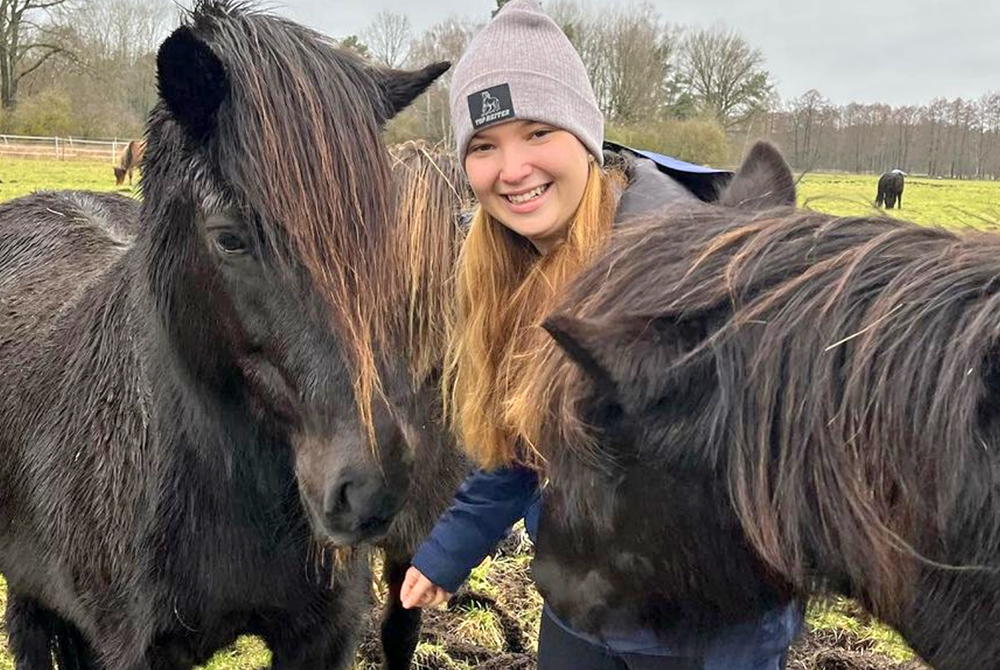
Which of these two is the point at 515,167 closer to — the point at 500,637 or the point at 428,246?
the point at 428,246

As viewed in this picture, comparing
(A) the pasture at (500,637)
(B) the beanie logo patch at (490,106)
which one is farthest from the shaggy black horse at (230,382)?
(A) the pasture at (500,637)

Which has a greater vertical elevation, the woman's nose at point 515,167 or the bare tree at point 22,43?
the bare tree at point 22,43

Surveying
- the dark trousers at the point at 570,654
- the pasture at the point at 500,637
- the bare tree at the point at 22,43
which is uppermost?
the bare tree at the point at 22,43

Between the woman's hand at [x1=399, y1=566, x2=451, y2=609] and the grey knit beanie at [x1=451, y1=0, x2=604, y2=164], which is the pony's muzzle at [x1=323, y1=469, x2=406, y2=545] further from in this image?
the grey knit beanie at [x1=451, y1=0, x2=604, y2=164]

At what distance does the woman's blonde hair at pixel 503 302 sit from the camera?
208 centimetres

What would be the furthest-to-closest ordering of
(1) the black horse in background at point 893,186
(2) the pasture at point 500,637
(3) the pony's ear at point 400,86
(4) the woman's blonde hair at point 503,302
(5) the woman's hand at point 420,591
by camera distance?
(1) the black horse in background at point 893,186 → (2) the pasture at point 500,637 → (5) the woman's hand at point 420,591 → (3) the pony's ear at point 400,86 → (4) the woman's blonde hair at point 503,302

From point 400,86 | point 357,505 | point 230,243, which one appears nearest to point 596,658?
point 357,505

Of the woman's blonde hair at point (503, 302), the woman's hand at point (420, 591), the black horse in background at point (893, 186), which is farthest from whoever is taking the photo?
the black horse in background at point (893, 186)

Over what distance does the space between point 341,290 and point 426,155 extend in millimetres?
1190

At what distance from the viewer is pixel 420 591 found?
2318 millimetres

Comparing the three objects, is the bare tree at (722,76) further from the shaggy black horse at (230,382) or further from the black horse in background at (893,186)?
the shaggy black horse at (230,382)

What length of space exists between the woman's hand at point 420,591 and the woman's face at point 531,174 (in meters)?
0.98

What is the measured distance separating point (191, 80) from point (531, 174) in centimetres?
81

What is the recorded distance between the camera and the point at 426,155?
290 centimetres
